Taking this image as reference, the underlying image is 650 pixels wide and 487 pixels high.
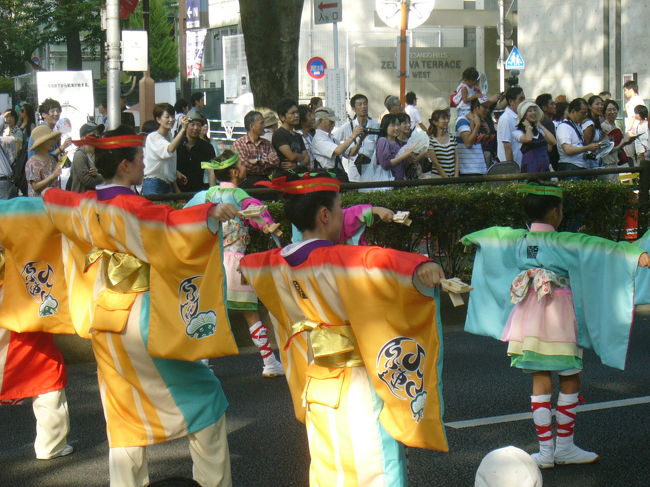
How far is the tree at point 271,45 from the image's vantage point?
40.6 feet

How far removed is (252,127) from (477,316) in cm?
430

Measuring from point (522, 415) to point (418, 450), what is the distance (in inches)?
38.2

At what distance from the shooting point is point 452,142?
12.1 metres

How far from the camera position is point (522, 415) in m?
6.48

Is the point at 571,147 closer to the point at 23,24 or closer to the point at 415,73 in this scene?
the point at 415,73

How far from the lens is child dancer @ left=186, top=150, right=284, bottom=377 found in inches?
285

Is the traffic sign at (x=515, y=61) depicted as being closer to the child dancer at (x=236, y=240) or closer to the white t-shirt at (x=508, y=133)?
the white t-shirt at (x=508, y=133)

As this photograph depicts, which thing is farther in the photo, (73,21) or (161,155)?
(73,21)

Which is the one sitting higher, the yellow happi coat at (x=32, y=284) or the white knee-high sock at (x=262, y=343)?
the yellow happi coat at (x=32, y=284)

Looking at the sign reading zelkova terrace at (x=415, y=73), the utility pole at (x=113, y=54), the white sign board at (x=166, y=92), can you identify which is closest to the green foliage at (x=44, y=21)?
the white sign board at (x=166, y=92)

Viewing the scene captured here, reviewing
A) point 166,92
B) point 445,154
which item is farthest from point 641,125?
point 166,92

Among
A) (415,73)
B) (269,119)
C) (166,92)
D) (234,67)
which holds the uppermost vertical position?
(234,67)

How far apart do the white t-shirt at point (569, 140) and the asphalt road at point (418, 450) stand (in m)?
4.59

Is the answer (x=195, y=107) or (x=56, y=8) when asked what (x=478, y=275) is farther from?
(x=56, y=8)
